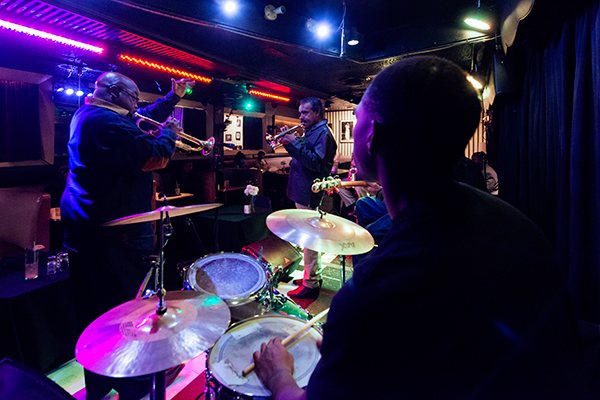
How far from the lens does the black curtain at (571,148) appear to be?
1808 millimetres

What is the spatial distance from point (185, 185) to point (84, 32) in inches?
122

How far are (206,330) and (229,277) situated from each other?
811 mm

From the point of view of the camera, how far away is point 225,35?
475cm

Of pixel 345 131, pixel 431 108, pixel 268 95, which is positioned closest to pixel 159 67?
pixel 268 95

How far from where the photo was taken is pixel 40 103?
175 inches

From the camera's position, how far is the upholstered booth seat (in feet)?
11.2

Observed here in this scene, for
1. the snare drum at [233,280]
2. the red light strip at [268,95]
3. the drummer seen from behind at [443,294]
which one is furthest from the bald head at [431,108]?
the red light strip at [268,95]

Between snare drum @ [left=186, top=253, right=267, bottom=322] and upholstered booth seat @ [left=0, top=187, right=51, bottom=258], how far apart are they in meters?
2.61

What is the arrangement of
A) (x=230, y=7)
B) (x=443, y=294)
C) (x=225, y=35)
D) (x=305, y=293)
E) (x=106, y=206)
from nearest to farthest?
(x=443, y=294) < (x=106, y=206) < (x=305, y=293) < (x=230, y=7) < (x=225, y=35)

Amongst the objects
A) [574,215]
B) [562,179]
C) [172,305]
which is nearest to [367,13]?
[562,179]

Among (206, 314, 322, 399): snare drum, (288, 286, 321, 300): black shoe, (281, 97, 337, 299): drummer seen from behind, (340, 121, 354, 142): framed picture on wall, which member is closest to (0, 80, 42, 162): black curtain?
(281, 97, 337, 299): drummer seen from behind

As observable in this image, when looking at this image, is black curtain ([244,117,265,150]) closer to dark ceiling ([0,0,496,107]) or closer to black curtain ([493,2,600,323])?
dark ceiling ([0,0,496,107])

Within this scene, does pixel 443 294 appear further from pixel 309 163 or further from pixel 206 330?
pixel 309 163

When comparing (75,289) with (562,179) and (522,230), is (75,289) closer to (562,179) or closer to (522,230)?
(522,230)
